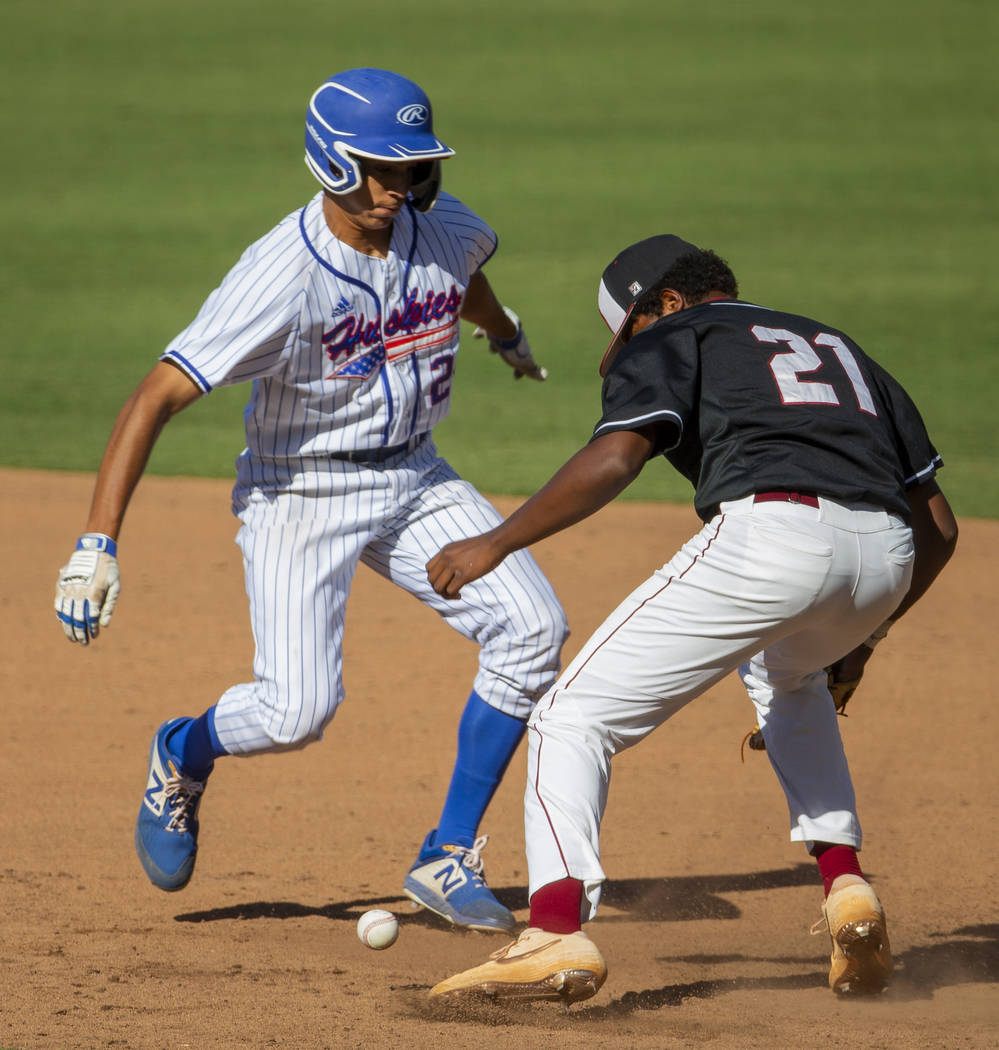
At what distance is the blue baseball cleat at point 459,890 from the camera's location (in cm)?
416

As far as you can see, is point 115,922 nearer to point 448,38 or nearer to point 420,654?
point 420,654

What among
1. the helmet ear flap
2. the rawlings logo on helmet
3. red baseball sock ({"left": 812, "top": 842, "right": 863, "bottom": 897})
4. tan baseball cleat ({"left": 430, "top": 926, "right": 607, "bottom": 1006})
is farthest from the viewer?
the helmet ear flap

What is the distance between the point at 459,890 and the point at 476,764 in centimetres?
35

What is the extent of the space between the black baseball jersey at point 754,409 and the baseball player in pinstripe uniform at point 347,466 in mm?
947

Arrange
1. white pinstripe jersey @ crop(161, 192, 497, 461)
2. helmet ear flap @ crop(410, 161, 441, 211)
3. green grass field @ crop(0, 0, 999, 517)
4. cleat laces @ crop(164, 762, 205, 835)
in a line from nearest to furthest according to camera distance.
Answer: white pinstripe jersey @ crop(161, 192, 497, 461) → helmet ear flap @ crop(410, 161, 441, 211) → cleat laces @ crop(164, 762, 205, 835) → green grass field @ crop(0, 0, 999, 517)

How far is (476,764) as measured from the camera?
14.0ft

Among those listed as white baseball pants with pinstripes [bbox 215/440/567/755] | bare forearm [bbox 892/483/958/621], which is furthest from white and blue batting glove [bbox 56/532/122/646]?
bare forearm [bbox 892/483/958/621]

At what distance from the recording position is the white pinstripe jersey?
388 cm

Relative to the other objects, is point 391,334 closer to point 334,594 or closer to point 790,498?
point 334,594

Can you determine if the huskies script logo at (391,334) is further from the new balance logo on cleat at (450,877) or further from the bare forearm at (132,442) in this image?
the new balance logo on cleat at (450,877)

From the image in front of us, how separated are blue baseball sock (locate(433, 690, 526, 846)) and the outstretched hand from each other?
934 mm

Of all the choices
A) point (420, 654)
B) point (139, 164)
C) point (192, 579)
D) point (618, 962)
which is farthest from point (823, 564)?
point (139, 164)

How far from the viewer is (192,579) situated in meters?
7.33

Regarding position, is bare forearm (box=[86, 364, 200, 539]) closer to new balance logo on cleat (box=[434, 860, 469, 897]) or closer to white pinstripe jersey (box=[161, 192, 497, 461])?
white pinstripe jersey (box=[161, 192, 497, 461])
